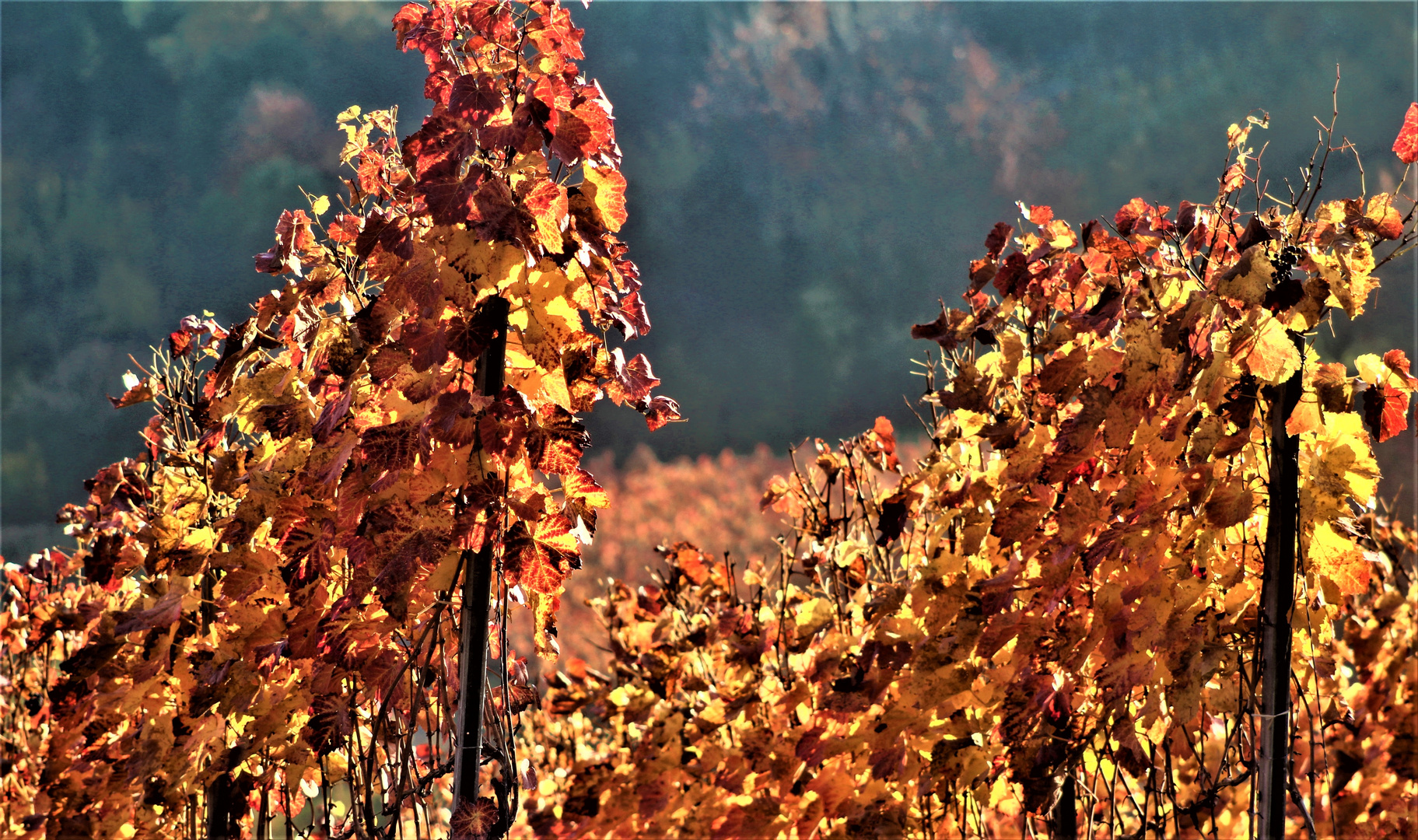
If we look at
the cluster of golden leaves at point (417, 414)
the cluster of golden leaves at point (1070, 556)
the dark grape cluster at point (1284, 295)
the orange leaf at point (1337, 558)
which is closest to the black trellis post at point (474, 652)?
the cluster of golden leaves at point (417, 414)

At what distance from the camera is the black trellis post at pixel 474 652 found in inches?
64.9

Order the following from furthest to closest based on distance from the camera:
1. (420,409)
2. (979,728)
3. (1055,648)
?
(979,728)
(1055,648)
(420,409)

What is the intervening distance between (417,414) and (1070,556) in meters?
1.23

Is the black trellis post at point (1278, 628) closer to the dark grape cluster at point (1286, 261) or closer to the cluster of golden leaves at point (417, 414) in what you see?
the dark grape cluster at point (1286, 261)

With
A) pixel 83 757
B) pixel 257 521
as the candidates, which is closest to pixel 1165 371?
pixel 257 521

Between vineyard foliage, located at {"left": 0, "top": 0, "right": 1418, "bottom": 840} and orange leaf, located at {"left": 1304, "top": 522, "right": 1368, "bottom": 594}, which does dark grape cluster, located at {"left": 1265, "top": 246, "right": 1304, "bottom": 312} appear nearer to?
vineyard foliage, located at {"left": 0, "top": 0, "right": 1418, "bottom": 840}

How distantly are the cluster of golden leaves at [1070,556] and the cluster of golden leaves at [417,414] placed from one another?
89 centimetres

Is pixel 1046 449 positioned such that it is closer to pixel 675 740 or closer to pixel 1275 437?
pixel 1275 437

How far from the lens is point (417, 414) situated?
5.34ft

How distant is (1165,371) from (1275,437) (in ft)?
0.71

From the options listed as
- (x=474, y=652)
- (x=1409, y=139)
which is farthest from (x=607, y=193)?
(x=1409, y=139)

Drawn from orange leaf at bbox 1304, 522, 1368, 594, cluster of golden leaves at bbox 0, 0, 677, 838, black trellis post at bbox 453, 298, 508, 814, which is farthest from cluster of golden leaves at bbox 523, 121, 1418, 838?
black trellis post at bbox 453, 298, 508, 814

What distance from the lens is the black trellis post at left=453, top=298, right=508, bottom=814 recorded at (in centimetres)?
165

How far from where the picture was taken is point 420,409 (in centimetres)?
164
